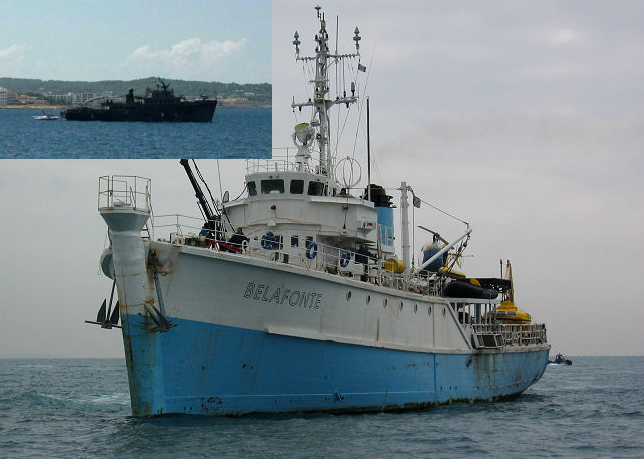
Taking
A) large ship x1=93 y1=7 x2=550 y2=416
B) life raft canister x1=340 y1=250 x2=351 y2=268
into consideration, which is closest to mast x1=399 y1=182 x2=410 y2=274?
large ship x1=93 y1=7 x2=550 y2=416

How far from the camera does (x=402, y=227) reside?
3450cm

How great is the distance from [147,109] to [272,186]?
27.5 meters

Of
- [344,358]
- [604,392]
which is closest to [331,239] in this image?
[344,358]

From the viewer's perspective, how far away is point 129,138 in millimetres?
48594

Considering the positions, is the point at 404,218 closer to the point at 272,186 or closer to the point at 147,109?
the point at 272,186

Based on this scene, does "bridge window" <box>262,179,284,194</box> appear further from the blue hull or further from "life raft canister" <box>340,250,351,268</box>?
the blue hull

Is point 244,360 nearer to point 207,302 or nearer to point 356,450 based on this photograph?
point 207,302

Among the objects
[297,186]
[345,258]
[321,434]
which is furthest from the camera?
[297,186]

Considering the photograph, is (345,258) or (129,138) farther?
(129,138)

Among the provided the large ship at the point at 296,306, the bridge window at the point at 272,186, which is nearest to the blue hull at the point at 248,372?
the large ship at the point at 296,306

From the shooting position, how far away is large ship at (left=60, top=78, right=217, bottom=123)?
54156 millimetres

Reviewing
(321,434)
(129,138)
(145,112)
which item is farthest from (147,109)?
(321,434)

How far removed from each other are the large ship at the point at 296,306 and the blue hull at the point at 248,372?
31mm

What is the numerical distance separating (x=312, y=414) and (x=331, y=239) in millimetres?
6439
